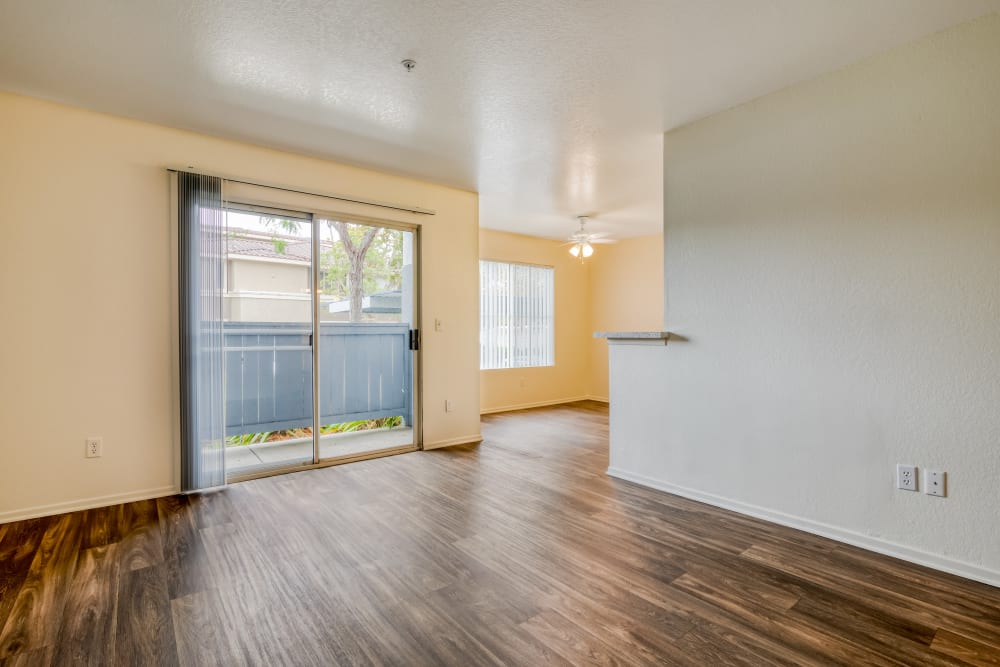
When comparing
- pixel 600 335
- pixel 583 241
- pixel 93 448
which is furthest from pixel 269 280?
pixel 583 241

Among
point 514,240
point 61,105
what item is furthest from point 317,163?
point 514,240

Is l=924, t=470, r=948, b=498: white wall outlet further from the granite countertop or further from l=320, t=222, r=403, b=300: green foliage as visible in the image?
l=320, t=222, r=403, b=300: green foliage

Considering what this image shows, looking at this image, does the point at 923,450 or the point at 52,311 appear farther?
the point at 52,311

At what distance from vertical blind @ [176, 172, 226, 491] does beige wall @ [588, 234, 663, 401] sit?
5.40 metres

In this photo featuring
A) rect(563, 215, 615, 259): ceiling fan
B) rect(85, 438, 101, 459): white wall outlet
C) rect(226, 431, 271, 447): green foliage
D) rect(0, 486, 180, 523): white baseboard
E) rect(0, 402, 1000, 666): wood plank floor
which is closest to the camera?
rect(0, 402, 1000, 666): wood plank floor

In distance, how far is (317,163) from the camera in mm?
3775

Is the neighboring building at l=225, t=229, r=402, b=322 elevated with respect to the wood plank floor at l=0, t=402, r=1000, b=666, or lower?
elevated

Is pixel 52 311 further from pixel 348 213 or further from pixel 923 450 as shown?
pixel 923 450

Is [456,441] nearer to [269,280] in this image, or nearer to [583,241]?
[269,280]

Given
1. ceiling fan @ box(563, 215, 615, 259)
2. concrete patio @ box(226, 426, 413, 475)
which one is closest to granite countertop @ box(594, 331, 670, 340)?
concrete patio @ box(226, 426, 413, 475)

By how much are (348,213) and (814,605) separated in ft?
12.8

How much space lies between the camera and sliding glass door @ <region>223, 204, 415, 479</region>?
3580 mm

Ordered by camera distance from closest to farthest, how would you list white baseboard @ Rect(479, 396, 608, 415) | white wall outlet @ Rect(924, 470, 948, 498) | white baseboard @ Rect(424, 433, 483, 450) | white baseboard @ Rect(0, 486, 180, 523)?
1. white wall outlet @ Rect(924, 470, 948, 498)
2. white baseboard @ Rect(0, 486, 180, 523)
3. white baseboard @ Rect(424, 433, 483, 450)
4. white baseboard @ Rect(479, 396, 608, 415)

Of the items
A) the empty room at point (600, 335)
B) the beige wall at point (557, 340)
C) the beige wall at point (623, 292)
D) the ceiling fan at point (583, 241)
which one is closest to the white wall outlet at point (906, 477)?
the empty room at point (600, 335)
